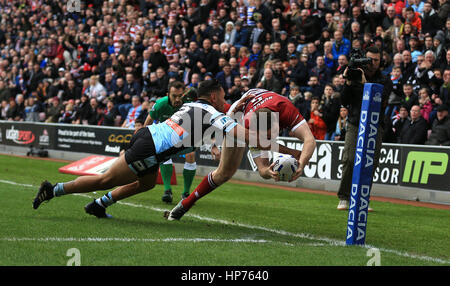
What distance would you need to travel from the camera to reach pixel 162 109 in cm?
1157

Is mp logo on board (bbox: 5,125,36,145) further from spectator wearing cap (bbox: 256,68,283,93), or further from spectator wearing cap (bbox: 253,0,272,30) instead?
spectator wearing cap (bbox: 256,68,283,93)

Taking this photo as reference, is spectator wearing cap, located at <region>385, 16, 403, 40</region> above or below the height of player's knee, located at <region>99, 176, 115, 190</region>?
above

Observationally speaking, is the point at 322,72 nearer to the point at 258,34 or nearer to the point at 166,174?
the point at 258,34

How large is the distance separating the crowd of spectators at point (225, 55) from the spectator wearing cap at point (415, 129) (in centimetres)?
3

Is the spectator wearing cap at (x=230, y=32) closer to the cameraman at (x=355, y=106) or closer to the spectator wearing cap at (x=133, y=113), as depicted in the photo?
the spectator wearing cap at (x=133, y=113)

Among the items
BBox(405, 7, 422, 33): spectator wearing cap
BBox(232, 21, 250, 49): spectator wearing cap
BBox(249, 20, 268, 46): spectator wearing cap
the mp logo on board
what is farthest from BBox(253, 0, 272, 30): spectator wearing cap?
the mp logo on board

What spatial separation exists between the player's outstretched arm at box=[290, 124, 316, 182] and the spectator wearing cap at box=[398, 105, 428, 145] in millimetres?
7473

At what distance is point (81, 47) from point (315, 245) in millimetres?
26000

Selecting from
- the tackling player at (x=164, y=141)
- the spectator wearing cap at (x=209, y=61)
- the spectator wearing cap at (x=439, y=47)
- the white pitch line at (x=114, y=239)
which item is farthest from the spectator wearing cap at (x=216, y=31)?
the white pitch line at (x=114, y=239)

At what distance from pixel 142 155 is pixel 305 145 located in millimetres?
2075

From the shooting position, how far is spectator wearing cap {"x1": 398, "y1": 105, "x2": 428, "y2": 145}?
15.2m

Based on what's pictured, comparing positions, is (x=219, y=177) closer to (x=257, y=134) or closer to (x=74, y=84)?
(x=257, y=134)

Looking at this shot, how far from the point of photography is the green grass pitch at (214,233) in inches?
240
